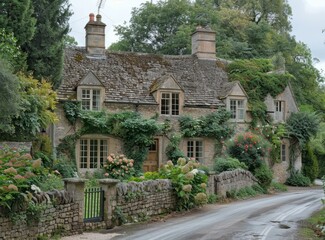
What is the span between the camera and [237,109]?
104 feet

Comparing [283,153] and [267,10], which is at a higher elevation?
[267,10]

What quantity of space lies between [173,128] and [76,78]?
250 inches

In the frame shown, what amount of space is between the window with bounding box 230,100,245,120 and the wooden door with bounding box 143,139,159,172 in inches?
213

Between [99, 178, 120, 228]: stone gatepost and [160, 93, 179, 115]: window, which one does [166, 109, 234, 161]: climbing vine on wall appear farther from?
[99, 178, 120, 228]: stone gatepost

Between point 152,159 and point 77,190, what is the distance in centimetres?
1481

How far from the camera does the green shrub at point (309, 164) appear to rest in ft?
115

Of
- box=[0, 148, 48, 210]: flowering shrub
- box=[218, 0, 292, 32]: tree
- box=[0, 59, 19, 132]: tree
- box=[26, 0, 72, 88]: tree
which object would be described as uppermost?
box=[218, 0, 292, 32]: tree

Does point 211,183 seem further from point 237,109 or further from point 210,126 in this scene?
point 237,109

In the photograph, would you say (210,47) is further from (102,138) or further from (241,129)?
(102,138)

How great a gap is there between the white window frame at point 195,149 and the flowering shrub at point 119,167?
4.86 m

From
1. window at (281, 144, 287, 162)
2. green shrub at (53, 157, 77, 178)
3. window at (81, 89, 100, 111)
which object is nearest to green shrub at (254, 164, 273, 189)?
window at (281, 144, 287, 162)

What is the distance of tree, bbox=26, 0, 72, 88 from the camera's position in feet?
78.3

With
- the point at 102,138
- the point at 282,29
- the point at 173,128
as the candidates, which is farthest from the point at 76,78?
the point at 282,29

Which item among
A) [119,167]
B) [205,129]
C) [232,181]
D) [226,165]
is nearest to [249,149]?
[205,129]
